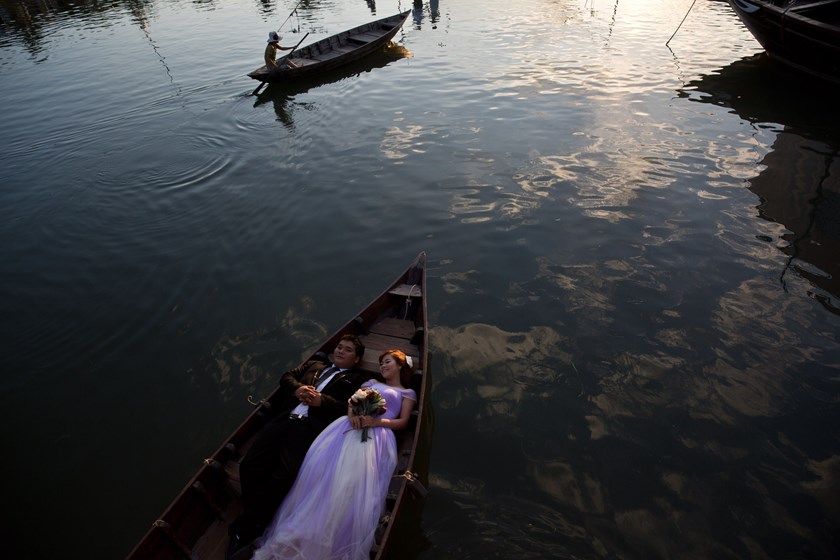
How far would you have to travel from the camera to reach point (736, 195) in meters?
10.3

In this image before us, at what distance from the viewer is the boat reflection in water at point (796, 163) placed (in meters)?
8.38

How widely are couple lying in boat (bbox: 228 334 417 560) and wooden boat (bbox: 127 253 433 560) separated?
7.2 inches

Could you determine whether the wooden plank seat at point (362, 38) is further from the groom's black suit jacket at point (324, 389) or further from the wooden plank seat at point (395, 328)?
the groom's black suit jacket at point (324, 389)

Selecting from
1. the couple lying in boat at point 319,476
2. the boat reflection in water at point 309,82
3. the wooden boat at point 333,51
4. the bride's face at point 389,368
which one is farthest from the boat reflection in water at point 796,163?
the wooden boat at point 333,51

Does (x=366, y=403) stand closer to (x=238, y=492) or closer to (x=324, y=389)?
(x=324, y=389)

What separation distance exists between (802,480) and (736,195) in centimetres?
739

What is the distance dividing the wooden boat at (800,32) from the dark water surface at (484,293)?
0.97 m

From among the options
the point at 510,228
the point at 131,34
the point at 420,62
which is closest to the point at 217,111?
the point at 420,62

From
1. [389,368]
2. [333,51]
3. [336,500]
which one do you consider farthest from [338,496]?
[333,51]

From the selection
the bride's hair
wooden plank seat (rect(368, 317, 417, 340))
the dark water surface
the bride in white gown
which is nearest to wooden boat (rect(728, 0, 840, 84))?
the dark water surface

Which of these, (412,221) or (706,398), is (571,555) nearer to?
(706,398)

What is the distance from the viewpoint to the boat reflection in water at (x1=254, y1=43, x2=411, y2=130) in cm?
1723

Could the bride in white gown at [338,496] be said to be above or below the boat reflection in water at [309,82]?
below

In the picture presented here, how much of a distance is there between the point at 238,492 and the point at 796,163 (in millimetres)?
15006
